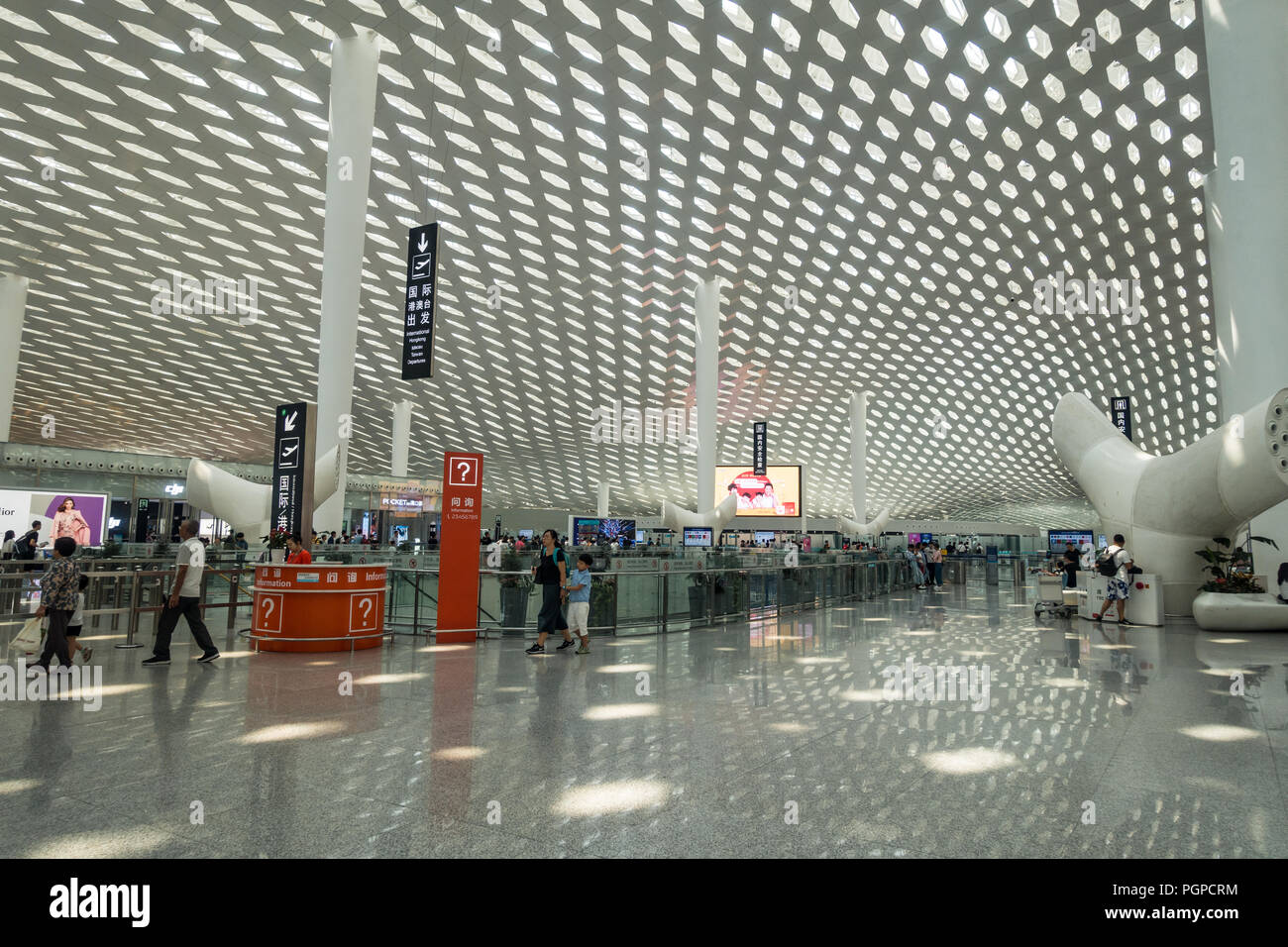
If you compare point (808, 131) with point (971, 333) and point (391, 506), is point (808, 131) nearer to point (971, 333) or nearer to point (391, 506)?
point (391, 506)

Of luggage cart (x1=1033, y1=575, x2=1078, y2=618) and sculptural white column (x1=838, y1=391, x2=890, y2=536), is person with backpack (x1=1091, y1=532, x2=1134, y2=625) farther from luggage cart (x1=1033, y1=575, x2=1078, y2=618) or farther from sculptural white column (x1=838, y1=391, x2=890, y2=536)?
sculptural white column (x1=838, y1=391, x2=890, y2=536)

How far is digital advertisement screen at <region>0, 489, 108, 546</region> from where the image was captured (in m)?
18.4

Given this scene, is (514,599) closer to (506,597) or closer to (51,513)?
(506,597)

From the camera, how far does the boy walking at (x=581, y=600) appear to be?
9.29 m

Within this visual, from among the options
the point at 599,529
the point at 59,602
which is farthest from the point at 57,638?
the point at 599,529

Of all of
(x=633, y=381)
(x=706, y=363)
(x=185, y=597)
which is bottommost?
(x=185, y=597)

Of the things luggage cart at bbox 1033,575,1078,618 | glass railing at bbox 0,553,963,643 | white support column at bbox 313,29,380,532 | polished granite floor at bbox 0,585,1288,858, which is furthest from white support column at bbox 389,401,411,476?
polished granite floor at bbox 0,585,1288,858

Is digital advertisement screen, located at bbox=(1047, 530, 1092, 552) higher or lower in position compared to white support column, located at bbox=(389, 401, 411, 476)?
lower

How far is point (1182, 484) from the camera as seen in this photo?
13227 mm

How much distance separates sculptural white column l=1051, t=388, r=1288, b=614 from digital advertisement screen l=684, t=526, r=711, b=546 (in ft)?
51.5

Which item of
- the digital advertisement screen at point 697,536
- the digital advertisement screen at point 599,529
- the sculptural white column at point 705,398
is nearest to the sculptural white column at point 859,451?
the sculptural white column at point 705,398

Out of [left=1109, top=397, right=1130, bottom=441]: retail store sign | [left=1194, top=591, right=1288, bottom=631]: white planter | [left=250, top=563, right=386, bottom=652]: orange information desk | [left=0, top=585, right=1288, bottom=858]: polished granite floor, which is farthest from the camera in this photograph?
[left=1109, top=397, right=1130, bottom=441]: retail store sign

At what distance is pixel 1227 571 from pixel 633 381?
102ft
